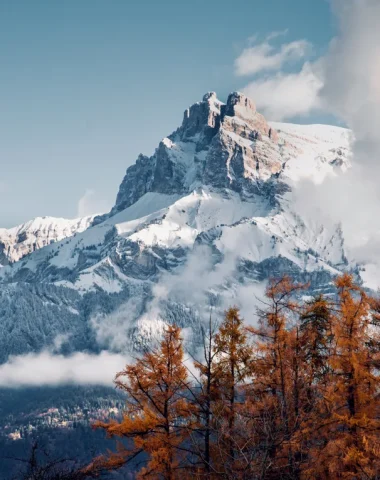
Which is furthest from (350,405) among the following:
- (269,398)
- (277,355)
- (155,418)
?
(155,418)

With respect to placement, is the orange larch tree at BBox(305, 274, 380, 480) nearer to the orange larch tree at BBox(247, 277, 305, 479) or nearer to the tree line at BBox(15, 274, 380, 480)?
the tree line at BBox(15, 274, 380, 480)

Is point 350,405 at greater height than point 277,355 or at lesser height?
lesser

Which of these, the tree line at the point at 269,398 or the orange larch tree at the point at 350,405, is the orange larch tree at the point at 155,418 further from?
the orange larch tree at the point at 350,405

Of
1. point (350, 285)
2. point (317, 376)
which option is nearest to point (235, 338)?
point (317, 376)

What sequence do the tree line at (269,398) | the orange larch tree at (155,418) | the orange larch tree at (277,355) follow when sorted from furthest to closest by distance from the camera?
the orange larch tree at (277,355) → the orange larch tree at (155,418) → the tree line at (269,398)

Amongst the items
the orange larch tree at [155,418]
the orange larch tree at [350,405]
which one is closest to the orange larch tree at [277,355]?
the orange larch tree at [350,405]

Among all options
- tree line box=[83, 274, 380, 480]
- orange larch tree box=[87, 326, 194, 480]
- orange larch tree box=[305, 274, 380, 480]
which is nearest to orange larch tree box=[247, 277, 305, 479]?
tree line box=[83, 274, 380, 480]

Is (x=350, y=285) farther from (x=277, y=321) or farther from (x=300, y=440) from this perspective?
(x=300, y=440)

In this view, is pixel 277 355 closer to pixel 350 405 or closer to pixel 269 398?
pixel 269 398

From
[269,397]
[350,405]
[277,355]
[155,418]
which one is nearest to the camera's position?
[155,418]

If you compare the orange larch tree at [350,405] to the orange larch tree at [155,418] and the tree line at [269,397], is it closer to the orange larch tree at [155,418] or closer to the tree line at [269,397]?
the tree line at [269,397]

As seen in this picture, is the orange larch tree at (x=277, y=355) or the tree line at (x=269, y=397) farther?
the orange larch tree at (x=277, y=355)

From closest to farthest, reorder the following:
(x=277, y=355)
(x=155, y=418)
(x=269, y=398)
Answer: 1. (x=155, y=418)
2. (x=269, y=398)
3. (x=277, y=355)

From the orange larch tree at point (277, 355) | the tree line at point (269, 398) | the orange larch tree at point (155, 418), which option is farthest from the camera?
the orange larch tree at point (277, 355)
